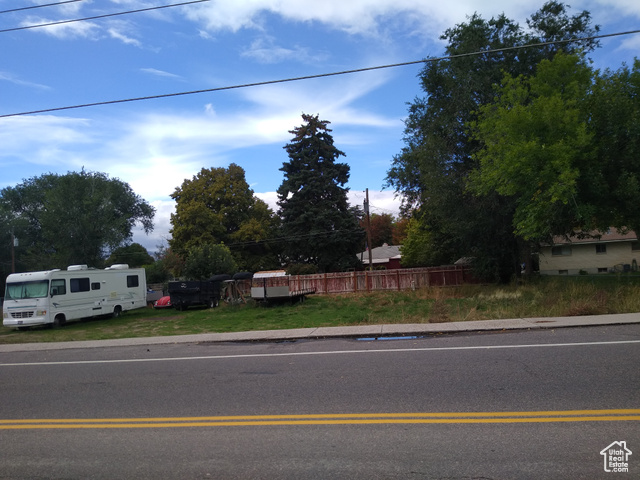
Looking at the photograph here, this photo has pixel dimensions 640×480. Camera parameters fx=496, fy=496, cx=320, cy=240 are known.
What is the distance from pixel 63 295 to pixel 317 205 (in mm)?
25150

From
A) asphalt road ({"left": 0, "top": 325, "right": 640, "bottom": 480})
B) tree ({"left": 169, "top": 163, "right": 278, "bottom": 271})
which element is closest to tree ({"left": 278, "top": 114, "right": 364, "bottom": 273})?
tree ({"left": 169, "top": 163, "right": 278, "bottom": 271})

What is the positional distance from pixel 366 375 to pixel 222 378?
2478 mm

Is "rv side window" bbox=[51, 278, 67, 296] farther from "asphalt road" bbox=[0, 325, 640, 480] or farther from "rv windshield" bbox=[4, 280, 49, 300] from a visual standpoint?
"asphalt road" bbox=[0, 325, 640, 480]

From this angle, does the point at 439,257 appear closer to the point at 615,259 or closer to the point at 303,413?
the point at 615,259

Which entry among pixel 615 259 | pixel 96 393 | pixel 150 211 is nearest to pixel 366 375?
pixel 96 393

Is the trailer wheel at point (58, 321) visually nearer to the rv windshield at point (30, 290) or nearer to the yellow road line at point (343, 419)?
the rv windshield at point (30, 290)

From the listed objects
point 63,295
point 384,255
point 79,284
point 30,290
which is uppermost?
point 384,255

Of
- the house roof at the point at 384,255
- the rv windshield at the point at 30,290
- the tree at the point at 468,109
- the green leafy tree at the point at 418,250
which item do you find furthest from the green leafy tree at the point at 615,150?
the house roof at the point at 384,255

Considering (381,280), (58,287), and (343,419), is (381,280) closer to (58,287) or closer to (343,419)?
(58,287)

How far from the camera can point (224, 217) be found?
1959 inches

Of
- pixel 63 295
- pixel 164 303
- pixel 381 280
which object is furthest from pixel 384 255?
pixel 63 295

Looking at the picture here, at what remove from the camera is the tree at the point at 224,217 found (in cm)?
4787

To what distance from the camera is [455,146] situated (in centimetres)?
2928

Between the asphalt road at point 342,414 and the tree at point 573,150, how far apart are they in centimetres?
1047
